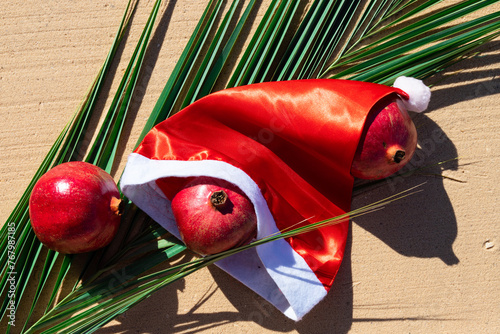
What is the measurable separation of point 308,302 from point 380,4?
69 centimetres

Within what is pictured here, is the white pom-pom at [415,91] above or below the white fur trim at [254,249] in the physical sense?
above

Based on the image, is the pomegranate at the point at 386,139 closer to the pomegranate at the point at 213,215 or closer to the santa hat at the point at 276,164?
the santa hat at the point at 276,164

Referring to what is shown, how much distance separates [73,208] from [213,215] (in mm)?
265

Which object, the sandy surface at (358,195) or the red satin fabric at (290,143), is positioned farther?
the sandy surface at (358,195)

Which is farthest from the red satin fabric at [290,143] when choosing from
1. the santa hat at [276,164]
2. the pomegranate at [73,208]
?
the pomegranate at [73,208]

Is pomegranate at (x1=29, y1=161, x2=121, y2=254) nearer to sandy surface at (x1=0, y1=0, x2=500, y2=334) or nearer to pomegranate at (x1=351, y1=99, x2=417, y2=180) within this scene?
sandy surface at (x1=0, y1=0, x2=500, y2=334)

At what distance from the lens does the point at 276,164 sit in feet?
3.10

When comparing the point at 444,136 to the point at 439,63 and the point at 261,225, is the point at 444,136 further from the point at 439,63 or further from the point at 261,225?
the point at 261,225

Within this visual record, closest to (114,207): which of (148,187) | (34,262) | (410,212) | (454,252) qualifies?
(148,187)

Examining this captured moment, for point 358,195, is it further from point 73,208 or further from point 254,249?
point 73,208

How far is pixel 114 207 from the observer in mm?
838

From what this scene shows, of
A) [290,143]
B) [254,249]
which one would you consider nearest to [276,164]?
[290,143]

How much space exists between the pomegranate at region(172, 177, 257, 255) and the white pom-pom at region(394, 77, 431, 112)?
40 cm

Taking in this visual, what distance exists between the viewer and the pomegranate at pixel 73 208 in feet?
2.70
